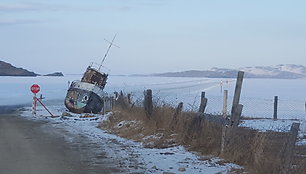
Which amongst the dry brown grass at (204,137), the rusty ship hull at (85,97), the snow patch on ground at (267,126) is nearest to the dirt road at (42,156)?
the dry brown grass at (204,137)

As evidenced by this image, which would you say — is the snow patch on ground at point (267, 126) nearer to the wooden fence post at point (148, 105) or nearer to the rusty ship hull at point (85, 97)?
the wooden fence post at point (148, 105)

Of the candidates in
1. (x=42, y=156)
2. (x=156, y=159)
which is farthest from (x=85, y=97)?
(x=156, y=159)

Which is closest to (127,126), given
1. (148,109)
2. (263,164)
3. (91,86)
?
(148,109)

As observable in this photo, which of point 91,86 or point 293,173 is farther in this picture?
point 91,86

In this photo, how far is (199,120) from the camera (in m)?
13.7

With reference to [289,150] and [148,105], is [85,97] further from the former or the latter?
[289,150]

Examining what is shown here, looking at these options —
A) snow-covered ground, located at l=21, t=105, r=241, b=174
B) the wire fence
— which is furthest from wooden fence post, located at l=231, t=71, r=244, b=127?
the wire fence

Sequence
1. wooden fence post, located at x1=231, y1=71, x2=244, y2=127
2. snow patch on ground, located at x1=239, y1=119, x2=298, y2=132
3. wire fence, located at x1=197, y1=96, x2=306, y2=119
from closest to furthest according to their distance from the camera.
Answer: wooden fence post, located at x1=231, y1=71, x2=244, y2=127
snow patch on ground, located at x1=239, y1=119, x2=298, y2=132
wire fence, located at x1=197, y1=96, x2=306, y2=119

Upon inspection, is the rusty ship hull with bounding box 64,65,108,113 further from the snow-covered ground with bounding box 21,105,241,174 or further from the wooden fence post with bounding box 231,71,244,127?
the wooden fence post with bounding box 231,71,244,127

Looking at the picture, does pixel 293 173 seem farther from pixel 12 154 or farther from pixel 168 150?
pixel 12 154

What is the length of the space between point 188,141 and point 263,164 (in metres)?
4.21

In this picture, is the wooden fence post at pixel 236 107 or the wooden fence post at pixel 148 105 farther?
the wooden fence post at pixel 148 105

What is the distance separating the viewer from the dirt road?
10.7 meters

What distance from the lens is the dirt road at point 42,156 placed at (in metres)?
10.7
